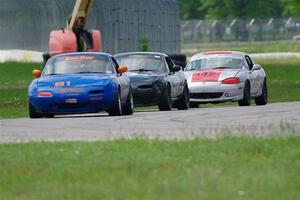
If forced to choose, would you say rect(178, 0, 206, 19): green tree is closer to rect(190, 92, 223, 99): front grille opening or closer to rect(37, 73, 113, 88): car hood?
rect(190, 92, 223, 99): front grille opening

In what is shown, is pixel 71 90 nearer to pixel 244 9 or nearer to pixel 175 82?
pixel 175 82

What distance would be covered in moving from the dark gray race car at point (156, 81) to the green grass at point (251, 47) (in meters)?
65.5

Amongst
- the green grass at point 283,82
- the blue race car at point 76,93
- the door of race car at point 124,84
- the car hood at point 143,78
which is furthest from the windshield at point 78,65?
the green grass at point 283,82

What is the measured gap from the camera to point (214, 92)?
31328mm

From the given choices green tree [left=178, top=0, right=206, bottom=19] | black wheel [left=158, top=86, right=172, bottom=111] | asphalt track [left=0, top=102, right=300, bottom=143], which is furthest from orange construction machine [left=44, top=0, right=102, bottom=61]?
green tree [left=178, top=0, right=206, bottom=19]

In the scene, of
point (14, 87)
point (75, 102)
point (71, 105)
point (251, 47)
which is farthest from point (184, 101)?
point (251, 47)

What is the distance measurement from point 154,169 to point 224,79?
61.6ft

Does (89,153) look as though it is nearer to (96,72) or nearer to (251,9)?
(96,72)

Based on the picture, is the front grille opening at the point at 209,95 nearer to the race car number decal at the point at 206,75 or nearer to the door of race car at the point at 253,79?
the race car number decal at the point at 206,75

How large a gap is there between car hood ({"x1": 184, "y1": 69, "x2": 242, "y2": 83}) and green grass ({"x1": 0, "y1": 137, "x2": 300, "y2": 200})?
597 inches

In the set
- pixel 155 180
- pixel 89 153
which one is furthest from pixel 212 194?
pixel 89 153

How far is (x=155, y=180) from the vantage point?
39.8 ft

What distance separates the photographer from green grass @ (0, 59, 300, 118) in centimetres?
3235

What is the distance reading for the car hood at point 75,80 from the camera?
24694 millimetres
